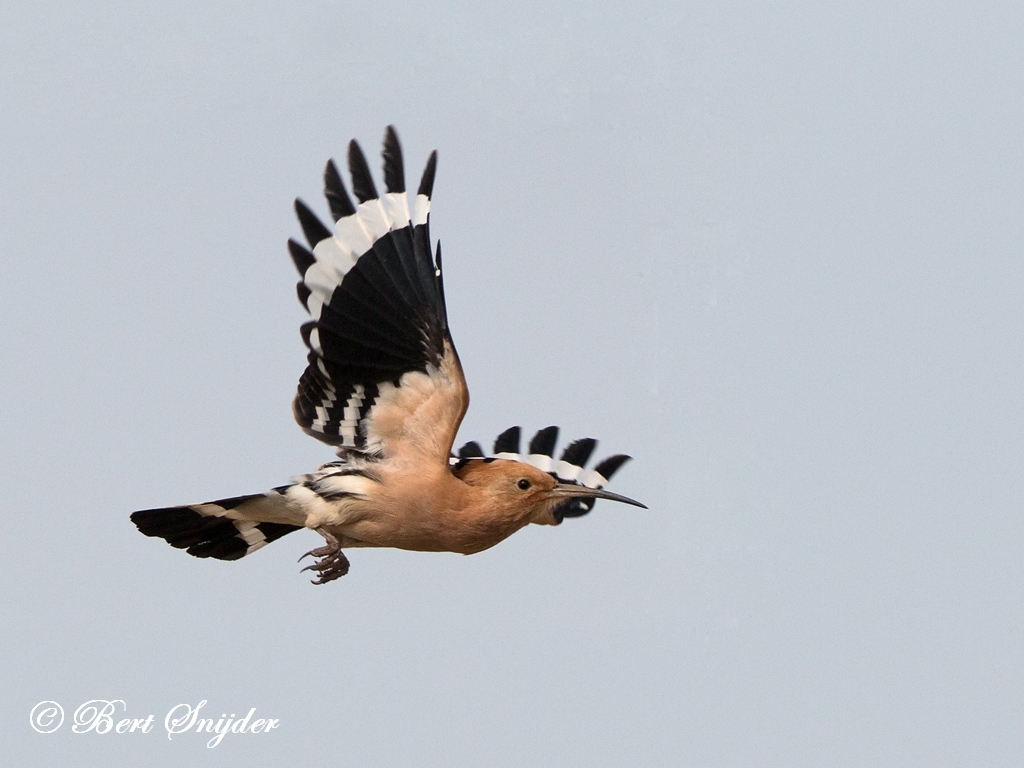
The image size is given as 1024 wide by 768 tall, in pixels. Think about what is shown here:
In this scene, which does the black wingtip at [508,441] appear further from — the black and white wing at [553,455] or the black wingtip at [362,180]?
the black wingtip at [362,180]

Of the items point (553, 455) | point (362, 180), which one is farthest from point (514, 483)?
point (553, 455)

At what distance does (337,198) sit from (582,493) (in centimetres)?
156

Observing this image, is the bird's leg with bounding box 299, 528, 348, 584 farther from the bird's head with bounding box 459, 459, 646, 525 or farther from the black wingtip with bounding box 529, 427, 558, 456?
the black wingtip with bounding box 529, 427, 558, 456

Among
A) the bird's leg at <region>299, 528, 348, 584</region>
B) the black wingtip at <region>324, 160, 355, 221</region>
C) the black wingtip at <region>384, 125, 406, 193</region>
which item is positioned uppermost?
the black wingtip at <region>384, 125, 406, 193</region>

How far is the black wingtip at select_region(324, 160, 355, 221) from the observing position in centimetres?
691

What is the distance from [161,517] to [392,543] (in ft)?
3.27

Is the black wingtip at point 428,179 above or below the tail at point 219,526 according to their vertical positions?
above

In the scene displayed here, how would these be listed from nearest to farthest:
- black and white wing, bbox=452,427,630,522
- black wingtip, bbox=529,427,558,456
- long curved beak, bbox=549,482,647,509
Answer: long curved beak, bbox=549,482,647,509 < black and white wing, bbox=452,427,630,522 < black wingtip, bbox=529,427,558,456

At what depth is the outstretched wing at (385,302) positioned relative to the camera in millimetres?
6914

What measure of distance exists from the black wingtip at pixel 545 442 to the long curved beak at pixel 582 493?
1.01m

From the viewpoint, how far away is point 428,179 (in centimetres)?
691

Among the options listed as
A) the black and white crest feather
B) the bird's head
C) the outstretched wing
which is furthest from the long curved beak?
the black and white crest feather

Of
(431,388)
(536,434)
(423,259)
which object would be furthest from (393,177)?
(536,434)


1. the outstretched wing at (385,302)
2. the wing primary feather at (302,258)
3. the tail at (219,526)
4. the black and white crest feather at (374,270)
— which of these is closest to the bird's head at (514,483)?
the outstretched wing at (385,302)
